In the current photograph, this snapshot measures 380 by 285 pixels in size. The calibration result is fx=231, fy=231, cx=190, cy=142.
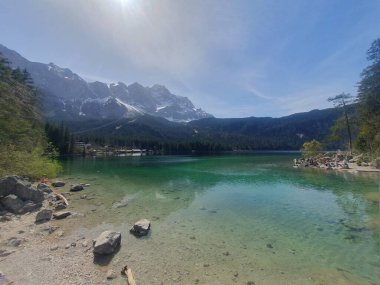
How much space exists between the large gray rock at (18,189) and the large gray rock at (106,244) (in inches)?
496

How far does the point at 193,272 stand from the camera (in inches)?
418

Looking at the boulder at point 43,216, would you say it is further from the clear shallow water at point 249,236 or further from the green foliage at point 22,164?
the green foliage at point 22,164

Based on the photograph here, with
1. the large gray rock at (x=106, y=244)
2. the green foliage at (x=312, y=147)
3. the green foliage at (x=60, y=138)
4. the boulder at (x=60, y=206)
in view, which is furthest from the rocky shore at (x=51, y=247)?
the green foliage at (x=60, y=138)

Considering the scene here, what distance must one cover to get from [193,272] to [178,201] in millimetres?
14253

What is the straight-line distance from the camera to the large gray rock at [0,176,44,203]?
19578mm

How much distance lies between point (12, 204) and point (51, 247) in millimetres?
9378

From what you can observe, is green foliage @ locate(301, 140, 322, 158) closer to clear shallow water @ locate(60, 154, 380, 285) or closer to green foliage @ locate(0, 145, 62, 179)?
clear shallow water @ locate(60, 154, 380, 285)

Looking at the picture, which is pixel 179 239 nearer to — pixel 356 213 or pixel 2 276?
pixel 2 276

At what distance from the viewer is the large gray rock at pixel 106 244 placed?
11986mm

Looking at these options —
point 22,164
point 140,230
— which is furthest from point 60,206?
point 22,164

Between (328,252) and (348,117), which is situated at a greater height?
(348,117)

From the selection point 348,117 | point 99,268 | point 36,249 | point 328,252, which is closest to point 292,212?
point 328,252

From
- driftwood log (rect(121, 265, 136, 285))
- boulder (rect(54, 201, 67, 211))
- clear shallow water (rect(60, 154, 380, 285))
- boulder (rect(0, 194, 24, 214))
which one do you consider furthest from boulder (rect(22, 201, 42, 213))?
driftwood log (rect(121, 265, 136, 285))

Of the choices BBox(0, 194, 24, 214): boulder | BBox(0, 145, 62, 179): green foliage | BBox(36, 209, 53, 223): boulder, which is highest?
BBox(0, 145, 62, 179): green foliage
